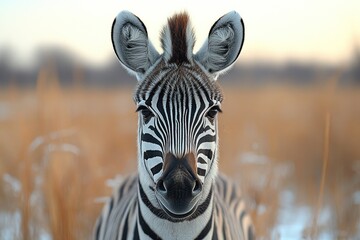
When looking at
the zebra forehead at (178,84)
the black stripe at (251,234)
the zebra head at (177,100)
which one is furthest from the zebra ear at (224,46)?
the black stripe at (251,234)

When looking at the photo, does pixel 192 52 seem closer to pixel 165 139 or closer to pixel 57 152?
pixel 165 139

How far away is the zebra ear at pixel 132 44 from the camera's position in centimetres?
258

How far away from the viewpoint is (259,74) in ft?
25.7

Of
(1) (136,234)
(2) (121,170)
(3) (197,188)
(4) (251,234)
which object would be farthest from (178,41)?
(2) (121,170)

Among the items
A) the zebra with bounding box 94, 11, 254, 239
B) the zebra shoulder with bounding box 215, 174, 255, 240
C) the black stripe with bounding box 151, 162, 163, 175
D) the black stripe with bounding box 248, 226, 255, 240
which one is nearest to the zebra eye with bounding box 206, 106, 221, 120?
the zebra with bounding box 94, 11, 254, 239

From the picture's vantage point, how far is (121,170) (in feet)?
21.2

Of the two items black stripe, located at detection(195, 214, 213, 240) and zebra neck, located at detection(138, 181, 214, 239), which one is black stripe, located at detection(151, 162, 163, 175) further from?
black stripe, located at detection(195, 214, 213, 240)

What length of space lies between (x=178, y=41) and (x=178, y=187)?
743mm

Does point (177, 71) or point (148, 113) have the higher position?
point (177, 71)

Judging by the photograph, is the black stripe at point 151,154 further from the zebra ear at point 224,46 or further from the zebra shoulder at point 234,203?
the zebra shoulder at point 234,203

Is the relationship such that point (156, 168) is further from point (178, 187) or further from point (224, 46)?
point (224, 46)

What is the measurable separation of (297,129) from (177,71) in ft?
26.0

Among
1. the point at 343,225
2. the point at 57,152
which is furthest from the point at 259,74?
the point at 57,152

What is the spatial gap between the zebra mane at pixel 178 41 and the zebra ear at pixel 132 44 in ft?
0.36
